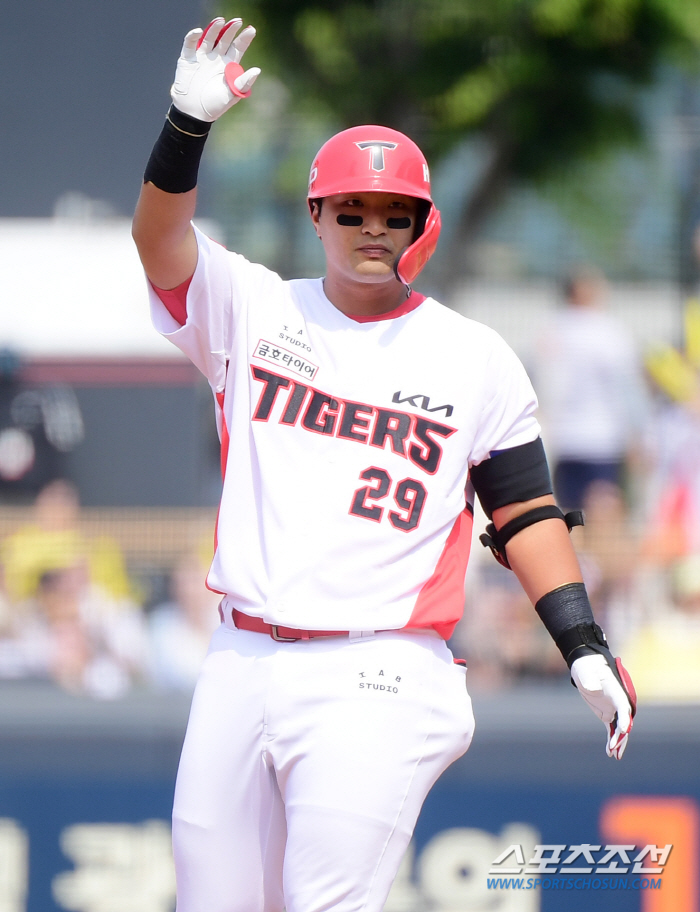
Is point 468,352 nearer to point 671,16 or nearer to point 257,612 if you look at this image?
point 257,612

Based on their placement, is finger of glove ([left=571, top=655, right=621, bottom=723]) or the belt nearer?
the belt

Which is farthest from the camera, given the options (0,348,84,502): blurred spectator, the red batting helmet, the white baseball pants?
Answer: (0,348,84,502): blurred spectator

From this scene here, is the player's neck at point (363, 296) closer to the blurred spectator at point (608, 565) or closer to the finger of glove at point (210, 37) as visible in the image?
the finger of glove at point (210, 37)

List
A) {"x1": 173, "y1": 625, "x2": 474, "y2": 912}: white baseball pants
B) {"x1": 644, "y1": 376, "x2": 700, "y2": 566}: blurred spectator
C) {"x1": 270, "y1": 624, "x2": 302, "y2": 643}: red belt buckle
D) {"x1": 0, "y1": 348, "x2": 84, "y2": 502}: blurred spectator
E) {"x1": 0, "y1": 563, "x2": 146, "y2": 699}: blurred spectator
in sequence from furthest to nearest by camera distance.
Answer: {"x1": 644, "y1": 376, "x2": 700, "y2": 566}: blurred spectator, {"x1": 0, "y1": 348, "x2": 84, "y2": 502}: blurred spectator, {"x1": 0, "y1": 563, "x2": 146, "y2": 699}: blurred spectator, {"x1": 270, "y1": 624, "x2": 302, "y2": 643}: red belt buckle, {"x1": 173, "y1": 625, "x2": 474, "y2": 912}: white baseball pants

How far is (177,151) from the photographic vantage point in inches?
103

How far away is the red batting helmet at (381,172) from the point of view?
2742 mm

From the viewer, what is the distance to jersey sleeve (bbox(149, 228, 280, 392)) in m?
2.78

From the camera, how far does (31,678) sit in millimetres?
4621

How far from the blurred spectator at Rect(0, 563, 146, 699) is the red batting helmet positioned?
251 centimetres

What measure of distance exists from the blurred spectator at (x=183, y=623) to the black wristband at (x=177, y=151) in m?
2.61

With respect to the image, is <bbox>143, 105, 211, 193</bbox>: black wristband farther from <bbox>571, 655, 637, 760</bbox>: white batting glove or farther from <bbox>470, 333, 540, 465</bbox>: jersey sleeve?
<bbox>571, 655, 637, 760</bbox>: white batting glove

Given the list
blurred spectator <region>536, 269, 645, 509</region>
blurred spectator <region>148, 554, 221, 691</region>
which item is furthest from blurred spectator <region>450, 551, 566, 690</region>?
blurred spectator <region>148, 554, 221, 691</region>

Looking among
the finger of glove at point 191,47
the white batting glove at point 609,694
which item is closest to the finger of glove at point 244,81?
the finger of glove at point 191,47

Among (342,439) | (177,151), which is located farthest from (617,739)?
(177,151)
